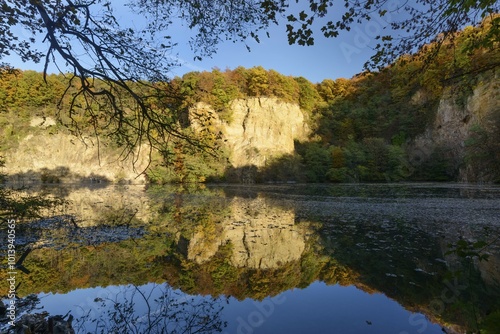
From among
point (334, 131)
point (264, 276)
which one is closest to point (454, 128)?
point (334, 131)

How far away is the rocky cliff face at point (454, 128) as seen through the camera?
132ft

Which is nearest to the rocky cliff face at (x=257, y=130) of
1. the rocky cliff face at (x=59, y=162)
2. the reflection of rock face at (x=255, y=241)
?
the rocky cliff face at (x=59, y=162)

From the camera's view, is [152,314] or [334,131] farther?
[334,131]

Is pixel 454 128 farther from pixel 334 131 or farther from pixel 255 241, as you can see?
pixel 255 241

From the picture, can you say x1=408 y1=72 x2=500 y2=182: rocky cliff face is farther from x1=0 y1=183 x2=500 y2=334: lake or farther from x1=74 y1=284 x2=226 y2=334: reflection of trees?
x1=74 y1=284 x2=226 y2=334: reflection of trees

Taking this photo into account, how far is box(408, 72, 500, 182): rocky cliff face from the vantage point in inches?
1582

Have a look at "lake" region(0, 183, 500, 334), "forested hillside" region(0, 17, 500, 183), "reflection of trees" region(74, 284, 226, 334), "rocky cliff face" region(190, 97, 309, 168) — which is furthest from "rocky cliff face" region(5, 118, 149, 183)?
"reflection of trees" region(74, 284, 226, 334)

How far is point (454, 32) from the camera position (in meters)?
4.99

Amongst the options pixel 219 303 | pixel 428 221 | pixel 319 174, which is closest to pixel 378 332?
pixel 219 303

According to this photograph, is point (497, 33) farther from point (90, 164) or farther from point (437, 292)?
point (90, 164)

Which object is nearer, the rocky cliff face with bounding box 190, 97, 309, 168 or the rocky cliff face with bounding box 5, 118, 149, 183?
the rocky cliff face with bounding box 5, 118, 149, 183

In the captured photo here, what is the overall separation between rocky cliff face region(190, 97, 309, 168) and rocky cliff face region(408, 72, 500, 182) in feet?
71.2

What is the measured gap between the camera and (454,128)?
46.8 meters

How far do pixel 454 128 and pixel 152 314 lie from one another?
53.4 metres
